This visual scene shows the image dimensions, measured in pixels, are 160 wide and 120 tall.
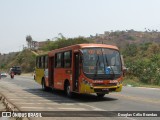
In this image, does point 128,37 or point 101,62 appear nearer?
point 101,62

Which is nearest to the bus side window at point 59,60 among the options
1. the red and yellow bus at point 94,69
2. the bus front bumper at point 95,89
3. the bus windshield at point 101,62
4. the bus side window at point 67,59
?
the bus side window at point 67,59

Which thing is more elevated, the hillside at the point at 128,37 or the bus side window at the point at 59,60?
the hillside at the point at 128,37

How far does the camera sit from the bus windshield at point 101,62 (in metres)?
19.1

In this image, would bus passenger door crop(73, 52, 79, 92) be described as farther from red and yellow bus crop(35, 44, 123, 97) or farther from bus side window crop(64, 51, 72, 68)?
bus side window crop(64, 51, 72, 68)

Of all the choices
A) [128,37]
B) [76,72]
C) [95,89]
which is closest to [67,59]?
[76,72]

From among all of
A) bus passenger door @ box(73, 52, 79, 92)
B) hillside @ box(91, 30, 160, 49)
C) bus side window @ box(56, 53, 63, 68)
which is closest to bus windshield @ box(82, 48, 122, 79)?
bus passenger door @ box(73, 52, 79, 92)

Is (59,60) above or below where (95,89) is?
above

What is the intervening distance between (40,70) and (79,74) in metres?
10.0

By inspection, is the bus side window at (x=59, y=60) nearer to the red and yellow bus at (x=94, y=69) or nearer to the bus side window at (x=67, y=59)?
the bus side window at (x=67, y=59)

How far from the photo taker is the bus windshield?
753 inches

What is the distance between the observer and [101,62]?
19328 millimetres

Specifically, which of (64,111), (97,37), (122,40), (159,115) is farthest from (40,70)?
(97,37)

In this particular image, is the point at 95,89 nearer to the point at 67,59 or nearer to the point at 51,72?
the point at 67,59

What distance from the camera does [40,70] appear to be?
2906 centimetres
